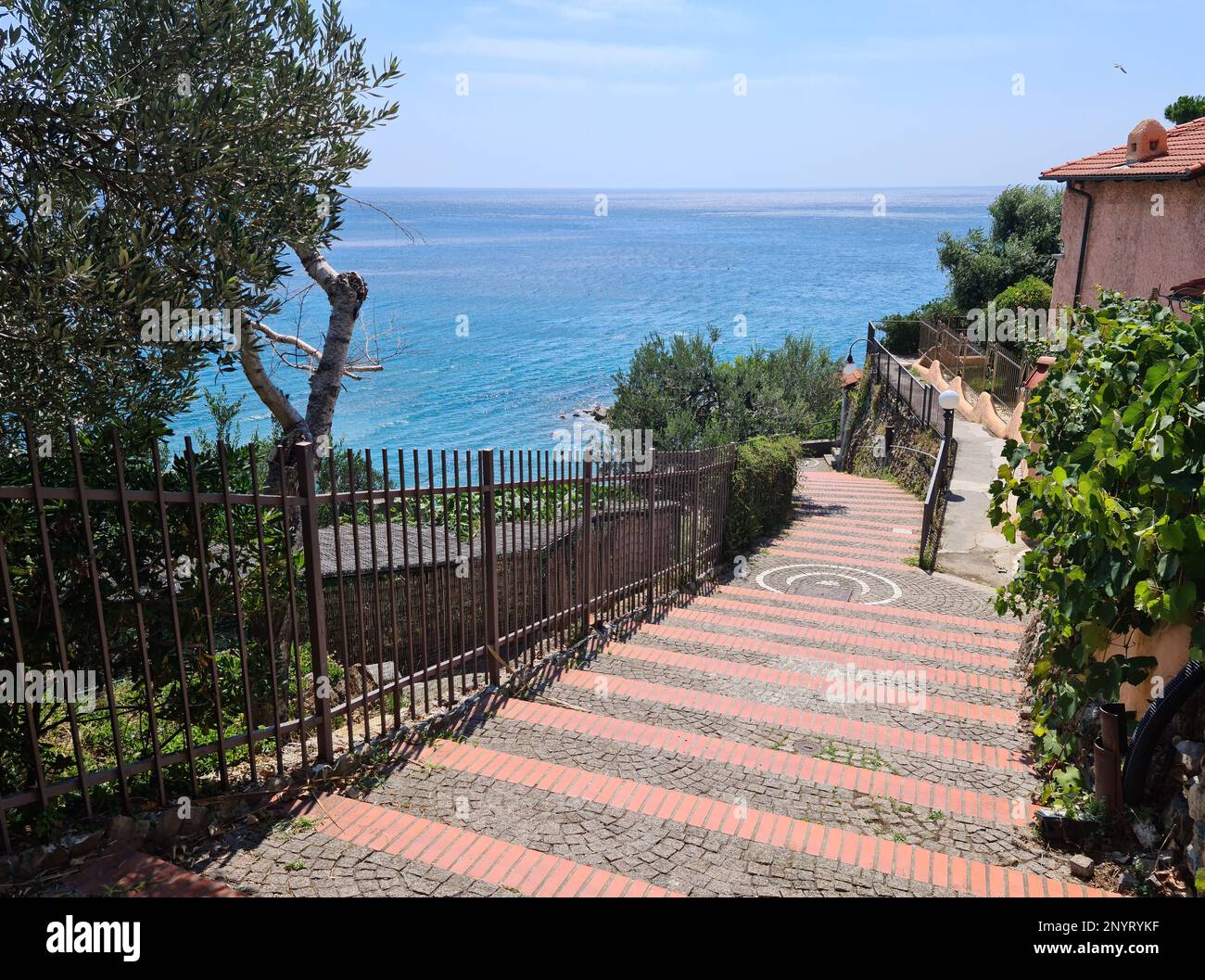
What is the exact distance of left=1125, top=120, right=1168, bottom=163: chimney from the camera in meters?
17.4

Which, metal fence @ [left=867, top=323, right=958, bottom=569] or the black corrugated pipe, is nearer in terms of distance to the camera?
metal fence @ [left=867, top=323, right=958, bottom=569]

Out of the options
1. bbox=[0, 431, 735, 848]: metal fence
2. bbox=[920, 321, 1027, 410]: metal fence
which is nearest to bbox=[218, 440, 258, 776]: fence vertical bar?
bbox=[0, 431, 735, 848]: metal fence

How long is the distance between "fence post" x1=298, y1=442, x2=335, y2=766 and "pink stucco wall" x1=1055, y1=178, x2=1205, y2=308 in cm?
1330

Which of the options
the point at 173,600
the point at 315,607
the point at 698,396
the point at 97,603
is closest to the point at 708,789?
the point at 315,607

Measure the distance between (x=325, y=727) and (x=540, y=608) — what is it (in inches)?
112

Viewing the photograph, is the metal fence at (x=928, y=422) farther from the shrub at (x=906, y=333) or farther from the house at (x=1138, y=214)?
the shrub at (x=906, y=333)

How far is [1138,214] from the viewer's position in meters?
17.8

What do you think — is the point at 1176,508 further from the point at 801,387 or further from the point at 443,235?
the point at 443,235

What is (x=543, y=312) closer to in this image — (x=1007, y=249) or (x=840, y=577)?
(x=1007, y=249)

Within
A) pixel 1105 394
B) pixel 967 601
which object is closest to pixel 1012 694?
pixel 1105 394

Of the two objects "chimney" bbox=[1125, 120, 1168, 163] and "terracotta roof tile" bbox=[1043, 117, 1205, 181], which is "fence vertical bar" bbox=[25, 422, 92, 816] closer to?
"terracotta roof tile" bbox=[1043, 117, 1205, 181]

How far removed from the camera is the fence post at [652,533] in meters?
9.58

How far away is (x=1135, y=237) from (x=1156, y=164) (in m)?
1.65

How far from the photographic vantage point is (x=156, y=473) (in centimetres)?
378
